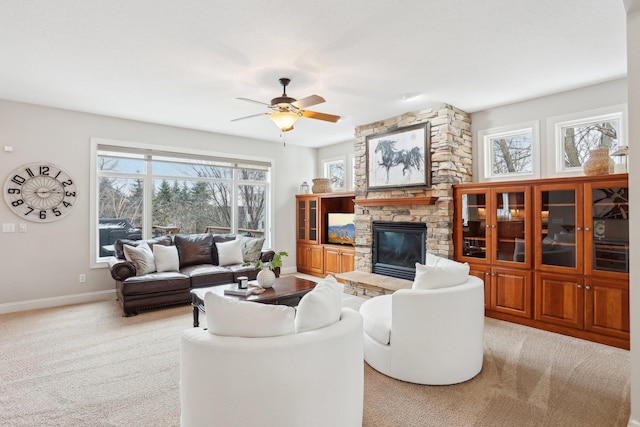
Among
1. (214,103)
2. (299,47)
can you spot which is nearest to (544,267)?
(299,47)

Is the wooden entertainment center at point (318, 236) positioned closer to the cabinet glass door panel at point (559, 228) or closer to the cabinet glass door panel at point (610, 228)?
the cabinet glass door panel at point (559, 228)

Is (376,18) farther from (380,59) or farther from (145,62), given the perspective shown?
(145,62)

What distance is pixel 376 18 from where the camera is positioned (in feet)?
8.39

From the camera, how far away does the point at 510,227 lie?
4109 millimetres

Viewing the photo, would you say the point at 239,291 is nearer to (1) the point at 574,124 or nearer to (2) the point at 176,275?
(2) the point at 176,275

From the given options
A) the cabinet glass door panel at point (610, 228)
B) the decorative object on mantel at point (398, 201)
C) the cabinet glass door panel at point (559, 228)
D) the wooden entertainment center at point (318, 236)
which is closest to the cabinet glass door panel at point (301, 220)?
the wooden entertainment center at point (318, 236)

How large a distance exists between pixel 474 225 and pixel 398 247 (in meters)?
1.21

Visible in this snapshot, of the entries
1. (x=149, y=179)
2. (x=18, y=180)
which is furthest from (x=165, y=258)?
(x=18, y=180)

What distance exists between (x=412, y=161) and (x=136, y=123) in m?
4.34

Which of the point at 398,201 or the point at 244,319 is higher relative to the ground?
the point at 398,201

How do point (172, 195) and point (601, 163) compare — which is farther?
point (172, 195)

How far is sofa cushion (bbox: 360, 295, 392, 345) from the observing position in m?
2.73

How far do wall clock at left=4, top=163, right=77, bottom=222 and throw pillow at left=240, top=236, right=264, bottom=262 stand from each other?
2535 mm

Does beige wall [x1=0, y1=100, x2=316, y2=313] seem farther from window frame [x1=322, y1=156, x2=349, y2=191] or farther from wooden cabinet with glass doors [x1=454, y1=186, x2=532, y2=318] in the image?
wooden cabinet with glass doors [x1=454, y1=186, x2=532, y2=318]
